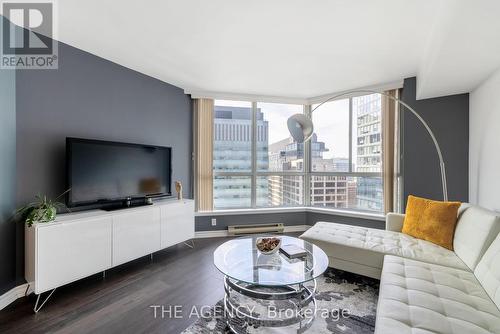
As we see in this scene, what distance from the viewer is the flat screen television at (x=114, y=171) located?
2287 millimetres

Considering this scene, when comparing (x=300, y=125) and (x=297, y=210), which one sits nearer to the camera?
(x=300, y=125)

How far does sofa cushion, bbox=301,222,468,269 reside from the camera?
1963 millimetres

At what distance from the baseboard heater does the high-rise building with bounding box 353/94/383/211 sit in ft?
4.50

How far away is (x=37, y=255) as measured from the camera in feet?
6.01

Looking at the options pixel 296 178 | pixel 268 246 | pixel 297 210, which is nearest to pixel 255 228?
pixel 297 210

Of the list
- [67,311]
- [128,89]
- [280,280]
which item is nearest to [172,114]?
[128,89]

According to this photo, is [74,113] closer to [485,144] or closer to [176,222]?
[176,222]

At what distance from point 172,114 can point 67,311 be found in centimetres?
259

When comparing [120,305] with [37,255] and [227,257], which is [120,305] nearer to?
[37,255]

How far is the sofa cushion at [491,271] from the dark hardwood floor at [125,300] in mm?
1935

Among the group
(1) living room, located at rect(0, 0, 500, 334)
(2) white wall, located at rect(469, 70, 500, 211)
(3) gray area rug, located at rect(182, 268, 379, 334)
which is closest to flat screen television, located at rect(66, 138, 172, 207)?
(1) living room, located at rect(0, 0, 500, 334)

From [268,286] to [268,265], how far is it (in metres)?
0.15

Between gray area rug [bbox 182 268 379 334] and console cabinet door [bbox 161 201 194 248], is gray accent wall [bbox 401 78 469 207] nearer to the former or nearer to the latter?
gray area rug [bbox 182 268 379 334]

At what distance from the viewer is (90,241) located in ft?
7.07
